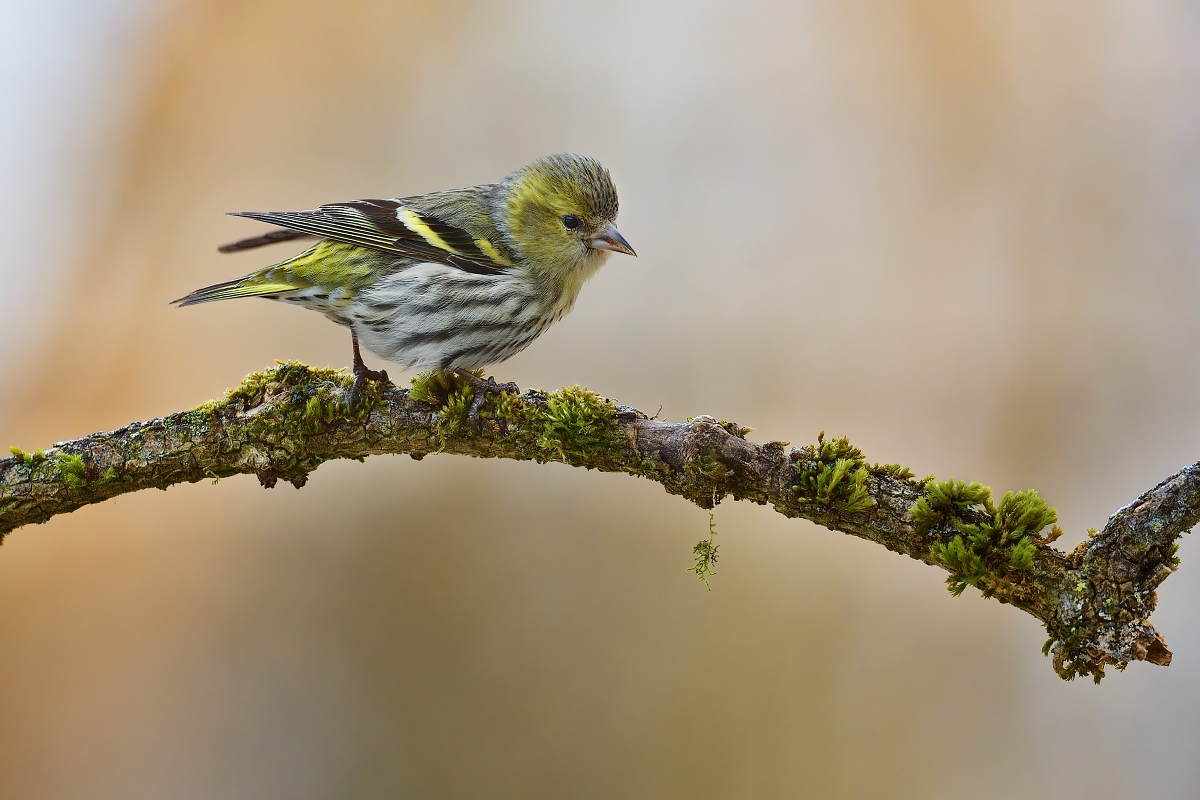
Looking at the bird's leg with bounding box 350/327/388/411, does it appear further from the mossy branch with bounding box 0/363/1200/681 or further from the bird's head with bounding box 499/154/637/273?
the bird's head with bounding box 499/154/637/273

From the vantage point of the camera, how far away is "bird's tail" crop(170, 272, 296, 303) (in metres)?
3.24

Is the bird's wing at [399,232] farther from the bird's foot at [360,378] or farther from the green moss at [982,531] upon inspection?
the green moss at [982,531]

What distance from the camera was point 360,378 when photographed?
2.94m

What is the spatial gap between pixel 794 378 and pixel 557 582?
5.54ft

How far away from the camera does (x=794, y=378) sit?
194 inches

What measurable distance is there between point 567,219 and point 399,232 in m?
0.66

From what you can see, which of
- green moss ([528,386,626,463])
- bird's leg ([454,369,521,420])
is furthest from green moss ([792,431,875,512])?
bird's leg ([454,369,521,420])

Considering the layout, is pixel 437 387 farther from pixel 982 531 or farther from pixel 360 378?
pixel 982 531

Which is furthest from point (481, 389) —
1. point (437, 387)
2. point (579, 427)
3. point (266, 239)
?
point (266, 239)

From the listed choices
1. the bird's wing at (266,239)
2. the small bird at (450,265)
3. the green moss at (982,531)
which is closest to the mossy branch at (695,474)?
the green moss at (982,531)

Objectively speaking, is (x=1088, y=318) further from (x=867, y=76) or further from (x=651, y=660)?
(x=651, y=660)

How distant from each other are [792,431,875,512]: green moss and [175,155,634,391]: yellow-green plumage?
1347 mm

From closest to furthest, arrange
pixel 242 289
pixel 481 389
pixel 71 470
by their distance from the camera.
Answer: pixel 71 470 < pixel 481 389 < pixel 242 289

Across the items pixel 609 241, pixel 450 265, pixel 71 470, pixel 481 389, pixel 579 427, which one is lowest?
pixel 71 470
